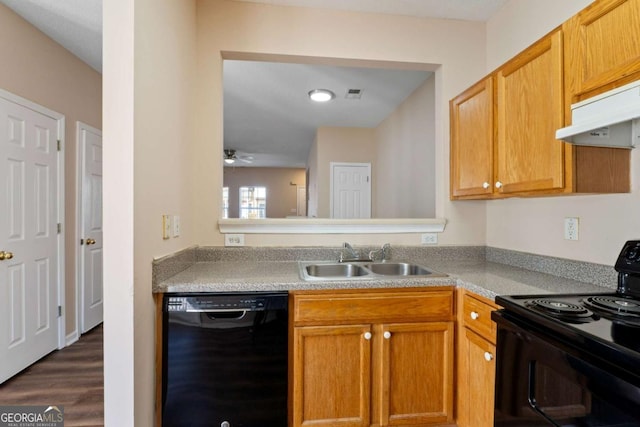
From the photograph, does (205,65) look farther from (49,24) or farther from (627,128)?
(627,128)

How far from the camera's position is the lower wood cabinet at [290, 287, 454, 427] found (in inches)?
62.2

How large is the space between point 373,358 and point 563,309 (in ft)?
2.90

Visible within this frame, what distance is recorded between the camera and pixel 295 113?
4.51m

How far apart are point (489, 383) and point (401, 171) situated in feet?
9.95

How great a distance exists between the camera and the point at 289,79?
3.27m

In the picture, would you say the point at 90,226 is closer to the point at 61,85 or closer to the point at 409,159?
the point at 61,85

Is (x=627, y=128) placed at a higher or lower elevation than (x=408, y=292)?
higher

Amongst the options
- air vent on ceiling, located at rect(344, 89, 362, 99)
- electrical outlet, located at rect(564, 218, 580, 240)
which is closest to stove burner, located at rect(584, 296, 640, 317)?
electrical outlet, located at rect(564, 218, 580, 240)

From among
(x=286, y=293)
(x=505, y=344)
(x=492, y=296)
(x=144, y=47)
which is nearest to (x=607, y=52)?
(x=492, y=296)

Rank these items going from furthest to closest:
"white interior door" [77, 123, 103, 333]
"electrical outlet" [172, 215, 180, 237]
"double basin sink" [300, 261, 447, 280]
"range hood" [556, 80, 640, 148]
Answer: "white interior door" [77, 123, 103, 333] → "double basin sink" [300, 261, 447, 280] → "electrical outlet" [172, 215, 180, 237] → "range hood" [556, 80, 640, 148]

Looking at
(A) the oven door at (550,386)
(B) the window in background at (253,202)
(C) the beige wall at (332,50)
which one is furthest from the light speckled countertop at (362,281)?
(B) the window in background at (253,202)

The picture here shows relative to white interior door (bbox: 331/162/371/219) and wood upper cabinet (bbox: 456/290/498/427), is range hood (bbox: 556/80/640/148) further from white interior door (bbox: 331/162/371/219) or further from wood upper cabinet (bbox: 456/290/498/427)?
white interior door (bbox: 331/162/371/219)

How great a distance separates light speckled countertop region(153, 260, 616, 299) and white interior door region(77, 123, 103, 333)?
193cm

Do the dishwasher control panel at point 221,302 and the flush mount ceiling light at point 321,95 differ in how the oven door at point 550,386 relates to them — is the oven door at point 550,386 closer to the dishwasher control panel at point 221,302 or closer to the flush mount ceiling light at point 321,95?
the dishwasher control panel at point 221,302
